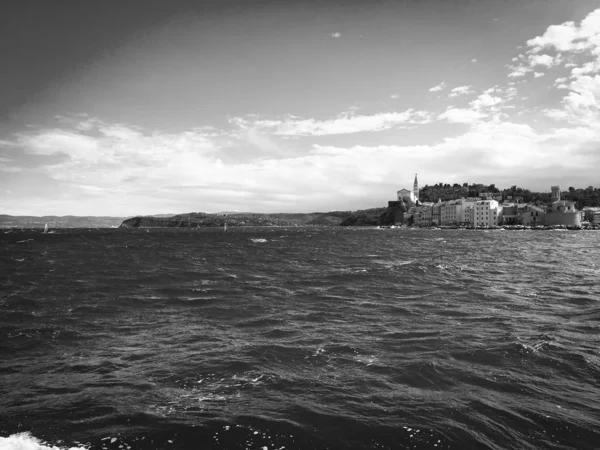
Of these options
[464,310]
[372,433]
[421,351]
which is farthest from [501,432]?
[464,310]

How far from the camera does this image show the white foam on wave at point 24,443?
26.4 ft

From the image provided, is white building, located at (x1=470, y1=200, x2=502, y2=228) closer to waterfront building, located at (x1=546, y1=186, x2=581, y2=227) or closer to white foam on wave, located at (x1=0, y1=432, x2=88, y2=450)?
waterfront building, located at (x1=546, y1=186, x2=581, y2=227)

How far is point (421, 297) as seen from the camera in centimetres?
2364

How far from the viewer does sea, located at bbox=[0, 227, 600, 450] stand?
8.67m

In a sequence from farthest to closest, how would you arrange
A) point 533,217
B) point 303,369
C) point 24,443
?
1. point 533,217
2. point 303,369
3. point 24,443

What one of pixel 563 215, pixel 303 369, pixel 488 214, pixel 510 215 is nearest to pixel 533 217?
pixel 510 215

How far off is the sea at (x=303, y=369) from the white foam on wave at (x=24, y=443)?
0.04 meters

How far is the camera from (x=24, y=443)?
823 centimetres

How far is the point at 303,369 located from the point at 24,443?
7091 mm

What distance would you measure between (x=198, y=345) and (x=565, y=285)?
2516cm

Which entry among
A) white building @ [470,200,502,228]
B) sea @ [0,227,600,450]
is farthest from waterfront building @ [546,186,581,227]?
sea @ [0,227,600,450]

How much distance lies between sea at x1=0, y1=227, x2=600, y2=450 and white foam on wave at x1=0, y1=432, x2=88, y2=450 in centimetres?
4

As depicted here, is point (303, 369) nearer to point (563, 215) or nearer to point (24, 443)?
point (24, 443)

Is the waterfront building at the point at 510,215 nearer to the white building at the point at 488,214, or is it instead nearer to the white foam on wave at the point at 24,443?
the white building at the point at 488,214
